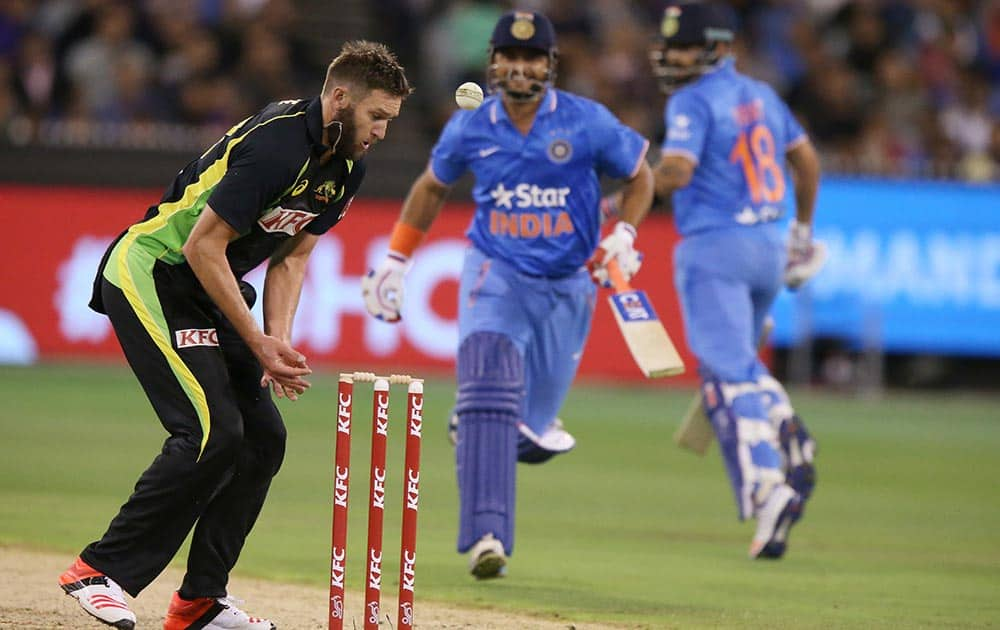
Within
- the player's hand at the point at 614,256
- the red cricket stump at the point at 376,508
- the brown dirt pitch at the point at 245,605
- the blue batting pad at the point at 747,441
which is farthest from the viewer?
the blue batting pad at the point at 747,441

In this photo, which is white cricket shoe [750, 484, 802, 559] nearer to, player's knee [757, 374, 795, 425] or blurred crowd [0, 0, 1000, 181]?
player's knee [757, 374, 795, 425]

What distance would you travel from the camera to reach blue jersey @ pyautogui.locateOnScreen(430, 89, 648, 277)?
8.32 metres

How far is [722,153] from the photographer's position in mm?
9547

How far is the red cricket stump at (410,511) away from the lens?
5.73 meters

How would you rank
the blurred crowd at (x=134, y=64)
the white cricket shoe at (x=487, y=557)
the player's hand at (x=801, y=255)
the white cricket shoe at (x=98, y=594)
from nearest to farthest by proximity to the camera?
the white cricket shoe at (x=98, y=594), the white cricket shoe at (x=487, y=557), the player's hand at (x=801, y=255), the blurred crowd at (x=134, y=64)

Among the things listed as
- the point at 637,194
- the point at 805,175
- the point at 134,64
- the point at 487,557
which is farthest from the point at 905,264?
the point at 487,557

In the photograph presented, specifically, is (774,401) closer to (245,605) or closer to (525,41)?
(525,41)

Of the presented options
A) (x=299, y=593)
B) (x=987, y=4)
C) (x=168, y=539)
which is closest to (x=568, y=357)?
(x=299, y=593)

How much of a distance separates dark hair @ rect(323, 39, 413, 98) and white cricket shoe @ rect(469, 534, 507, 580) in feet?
8.07

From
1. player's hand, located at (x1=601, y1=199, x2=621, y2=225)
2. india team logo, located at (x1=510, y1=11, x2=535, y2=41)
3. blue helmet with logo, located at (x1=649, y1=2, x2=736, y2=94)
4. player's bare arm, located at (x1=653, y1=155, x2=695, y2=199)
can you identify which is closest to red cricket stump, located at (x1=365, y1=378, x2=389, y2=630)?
india team logo, located at (x1=510, y1=11, x2=535, y2=41)

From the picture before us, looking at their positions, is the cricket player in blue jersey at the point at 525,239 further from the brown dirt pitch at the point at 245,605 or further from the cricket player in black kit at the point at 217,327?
the cricket player in black kit at the point at 217,327

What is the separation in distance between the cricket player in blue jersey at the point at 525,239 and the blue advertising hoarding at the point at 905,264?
971 cm

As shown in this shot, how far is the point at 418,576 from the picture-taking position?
26.2 feet

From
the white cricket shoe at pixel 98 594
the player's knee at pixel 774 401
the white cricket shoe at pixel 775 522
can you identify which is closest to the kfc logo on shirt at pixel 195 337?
the white cricket shoe at pixel 98 594
